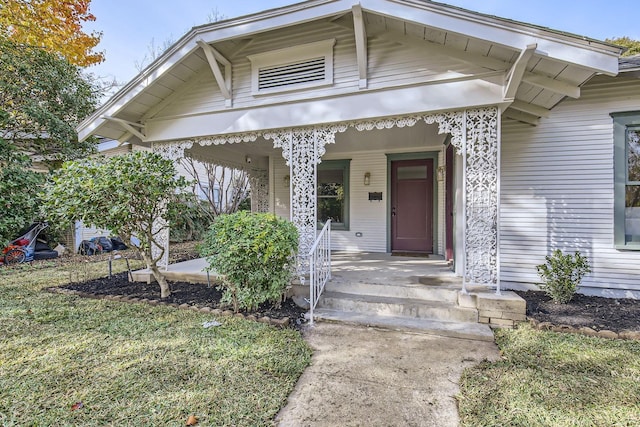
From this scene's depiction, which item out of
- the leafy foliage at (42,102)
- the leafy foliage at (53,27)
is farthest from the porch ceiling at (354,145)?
the leafy foliage at (53,27)

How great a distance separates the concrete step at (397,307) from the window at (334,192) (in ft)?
10.7

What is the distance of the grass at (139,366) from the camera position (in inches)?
80.3

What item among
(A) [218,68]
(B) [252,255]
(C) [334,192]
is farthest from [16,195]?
(C) [334,192]

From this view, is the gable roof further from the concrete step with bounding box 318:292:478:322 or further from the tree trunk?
the concrete step with bounding box 318:292:478:322

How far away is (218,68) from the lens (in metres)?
4.61

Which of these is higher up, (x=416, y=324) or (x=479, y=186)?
(x=479, y=186)

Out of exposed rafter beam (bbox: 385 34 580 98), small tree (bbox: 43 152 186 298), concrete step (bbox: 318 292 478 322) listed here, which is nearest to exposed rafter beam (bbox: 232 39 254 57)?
small tree (bbox: 43 152 186 298)

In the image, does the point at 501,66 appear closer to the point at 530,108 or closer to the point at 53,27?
the point at 530,108

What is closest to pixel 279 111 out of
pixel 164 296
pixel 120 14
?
pixel 164 296

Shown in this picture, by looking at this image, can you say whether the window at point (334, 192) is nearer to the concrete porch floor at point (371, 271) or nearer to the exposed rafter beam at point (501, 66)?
the concrete porch floor at point (371, 271)

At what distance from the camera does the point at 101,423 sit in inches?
76.2

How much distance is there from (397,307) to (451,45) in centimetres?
338

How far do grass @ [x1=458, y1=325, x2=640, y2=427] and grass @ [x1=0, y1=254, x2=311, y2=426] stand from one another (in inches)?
57.9

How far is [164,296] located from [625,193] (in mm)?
6913
